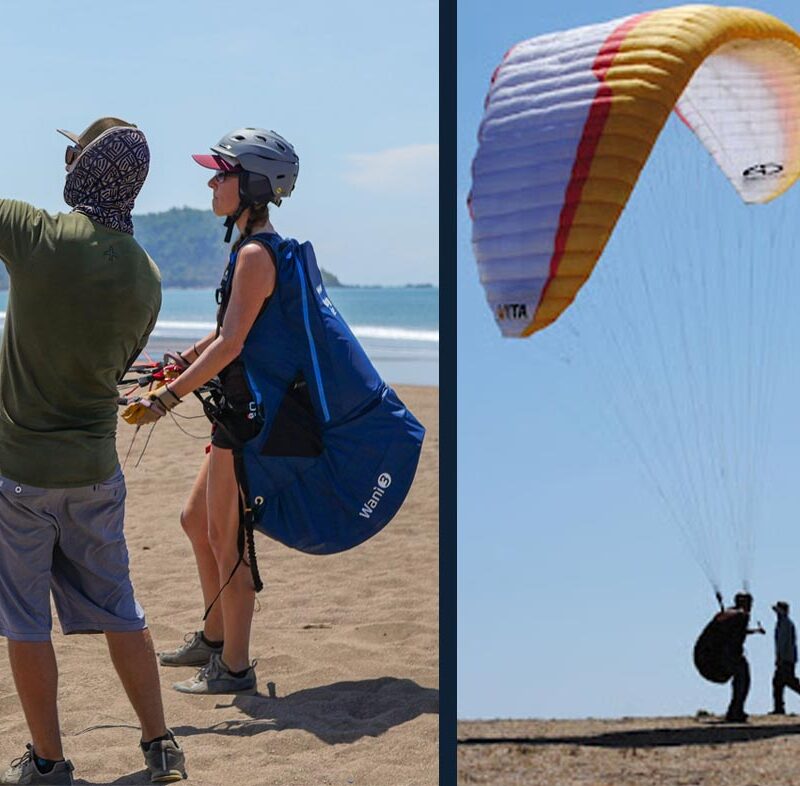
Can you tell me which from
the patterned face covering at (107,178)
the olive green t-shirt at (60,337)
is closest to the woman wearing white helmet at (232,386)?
the olive green t-shirt at (60,337)

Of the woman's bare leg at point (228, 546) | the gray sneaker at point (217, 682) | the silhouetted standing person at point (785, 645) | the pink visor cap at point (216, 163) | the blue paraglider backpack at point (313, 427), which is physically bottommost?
the silhouetted standing person at point (785, 645)

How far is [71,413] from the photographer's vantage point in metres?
3.78

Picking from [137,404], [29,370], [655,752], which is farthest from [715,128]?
[655,752]

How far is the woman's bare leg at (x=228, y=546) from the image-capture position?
4.67 metres

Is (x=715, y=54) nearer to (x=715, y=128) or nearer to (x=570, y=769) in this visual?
(x=715, y=128)

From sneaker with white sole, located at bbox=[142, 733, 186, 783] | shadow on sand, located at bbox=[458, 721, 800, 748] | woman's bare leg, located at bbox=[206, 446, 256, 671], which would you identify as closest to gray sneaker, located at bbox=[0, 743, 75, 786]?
sneaker with white sole, located at bbox=[142, 733, 186, 783]

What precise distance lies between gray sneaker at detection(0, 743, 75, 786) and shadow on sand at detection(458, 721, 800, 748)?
4.76 metres

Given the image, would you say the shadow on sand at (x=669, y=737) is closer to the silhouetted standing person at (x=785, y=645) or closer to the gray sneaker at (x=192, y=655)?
the silhouetted standing person at (x=785, y=645)

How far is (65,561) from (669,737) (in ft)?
19.0

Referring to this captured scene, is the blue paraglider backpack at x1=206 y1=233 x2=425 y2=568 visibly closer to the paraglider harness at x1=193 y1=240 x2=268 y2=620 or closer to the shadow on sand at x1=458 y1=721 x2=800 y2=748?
the paraglider harness at x1=193 y1=240 x2=268 y2=620

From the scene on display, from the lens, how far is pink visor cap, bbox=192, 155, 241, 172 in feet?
15.0

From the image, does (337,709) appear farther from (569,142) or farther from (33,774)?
(569,142)

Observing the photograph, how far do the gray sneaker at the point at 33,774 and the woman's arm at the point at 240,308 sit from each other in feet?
3.61

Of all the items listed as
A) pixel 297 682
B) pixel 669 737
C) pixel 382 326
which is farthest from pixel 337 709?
pixel 382 326
